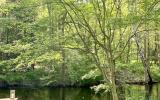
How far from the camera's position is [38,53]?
13430 millimetres

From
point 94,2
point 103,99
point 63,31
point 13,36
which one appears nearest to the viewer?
point 94,2

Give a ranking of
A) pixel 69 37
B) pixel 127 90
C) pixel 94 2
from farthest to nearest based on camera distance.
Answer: pixel 127 90 → pixel 69 37 → pixel 94 2

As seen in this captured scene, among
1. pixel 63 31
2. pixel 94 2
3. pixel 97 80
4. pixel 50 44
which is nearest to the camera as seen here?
pixel 94 2

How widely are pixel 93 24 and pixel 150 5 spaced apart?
338 centimetres

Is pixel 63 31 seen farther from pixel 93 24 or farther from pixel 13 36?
pixel 13 36

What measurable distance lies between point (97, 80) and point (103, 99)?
11.0 m

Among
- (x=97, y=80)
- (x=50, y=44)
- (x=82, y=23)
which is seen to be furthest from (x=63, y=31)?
(x=97, y=80)

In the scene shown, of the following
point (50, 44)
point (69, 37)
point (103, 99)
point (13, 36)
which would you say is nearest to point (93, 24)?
point (69, 37)

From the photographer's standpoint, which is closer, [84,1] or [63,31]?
[84,1]

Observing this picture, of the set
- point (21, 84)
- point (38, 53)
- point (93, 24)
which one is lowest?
point (21, 84)

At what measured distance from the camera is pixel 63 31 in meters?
16.9

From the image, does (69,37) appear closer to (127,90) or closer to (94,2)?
(94,2)

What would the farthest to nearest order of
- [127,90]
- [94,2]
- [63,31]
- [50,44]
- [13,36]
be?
[13,36] → [127,90] → [63,31] → [50,44] → [94,2]

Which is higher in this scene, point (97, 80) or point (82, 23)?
point (82, 23)
